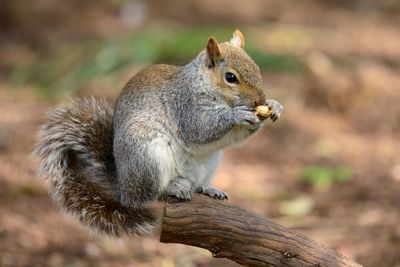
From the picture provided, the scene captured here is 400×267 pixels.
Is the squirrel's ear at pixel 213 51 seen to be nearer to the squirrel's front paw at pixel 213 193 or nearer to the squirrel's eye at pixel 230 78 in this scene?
the squirrel's eye at pixel 230 78

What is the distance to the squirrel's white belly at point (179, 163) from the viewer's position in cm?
272

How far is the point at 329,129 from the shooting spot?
5.38m

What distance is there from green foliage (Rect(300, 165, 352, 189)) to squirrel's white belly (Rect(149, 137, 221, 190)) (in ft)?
5.63

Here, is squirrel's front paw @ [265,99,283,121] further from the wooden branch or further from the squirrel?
the wooden branch

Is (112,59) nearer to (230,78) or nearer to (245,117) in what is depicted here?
(230,78)

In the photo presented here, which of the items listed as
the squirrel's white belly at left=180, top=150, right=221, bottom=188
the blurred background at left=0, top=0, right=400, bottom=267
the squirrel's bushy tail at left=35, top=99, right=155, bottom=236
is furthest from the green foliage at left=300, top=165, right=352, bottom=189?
the squirrel's bushy tail at left=35, top=99, right=155, bottom=236

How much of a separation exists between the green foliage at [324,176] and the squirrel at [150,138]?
5.64 ft

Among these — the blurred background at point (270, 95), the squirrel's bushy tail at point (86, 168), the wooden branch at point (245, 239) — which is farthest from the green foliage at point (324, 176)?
the wooden branch at point (245, 239)

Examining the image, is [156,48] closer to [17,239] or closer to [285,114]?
[285,114]

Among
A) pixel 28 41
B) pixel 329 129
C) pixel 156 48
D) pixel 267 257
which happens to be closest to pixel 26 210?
pixel 267 257

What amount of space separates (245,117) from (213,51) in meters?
0.30

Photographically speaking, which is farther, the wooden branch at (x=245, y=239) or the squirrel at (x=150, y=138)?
the squirrel at (x=150, y=138)

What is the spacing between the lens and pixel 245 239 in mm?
2326

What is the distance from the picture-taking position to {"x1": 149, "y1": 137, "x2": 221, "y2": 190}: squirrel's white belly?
272 centimetres
